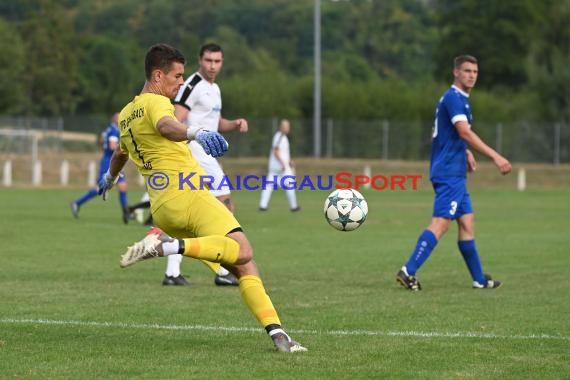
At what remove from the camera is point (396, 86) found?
64812mm

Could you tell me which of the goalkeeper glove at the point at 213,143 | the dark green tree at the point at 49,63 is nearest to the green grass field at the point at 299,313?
the goalkeeper glove at the point at 213,143

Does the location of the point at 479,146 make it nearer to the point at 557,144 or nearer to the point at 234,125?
the point at 234,125

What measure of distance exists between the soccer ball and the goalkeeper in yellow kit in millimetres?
2511

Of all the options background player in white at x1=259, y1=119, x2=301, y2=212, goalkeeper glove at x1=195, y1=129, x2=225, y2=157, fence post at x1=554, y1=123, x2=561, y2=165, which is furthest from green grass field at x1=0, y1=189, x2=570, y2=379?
fence post at x1=554, y1=123, x2=561, y2=165

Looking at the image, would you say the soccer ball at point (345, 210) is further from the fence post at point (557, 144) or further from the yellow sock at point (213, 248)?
the fence post at point (557, 144)

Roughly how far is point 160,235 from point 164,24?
10923 cm

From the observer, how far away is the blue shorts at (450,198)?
1206cm

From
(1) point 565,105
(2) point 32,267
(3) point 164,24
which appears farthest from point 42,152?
(3) point 164,24

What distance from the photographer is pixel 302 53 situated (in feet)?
379

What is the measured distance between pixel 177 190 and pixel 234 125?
11.4 feet

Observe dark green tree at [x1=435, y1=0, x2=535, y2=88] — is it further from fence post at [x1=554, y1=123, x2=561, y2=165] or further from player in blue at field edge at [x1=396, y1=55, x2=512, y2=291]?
player in blue at field edge at [x1=396, y1=55, x2=512, y2=291]

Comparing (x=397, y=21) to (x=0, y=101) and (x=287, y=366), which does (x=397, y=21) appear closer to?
(x=0, y=101)

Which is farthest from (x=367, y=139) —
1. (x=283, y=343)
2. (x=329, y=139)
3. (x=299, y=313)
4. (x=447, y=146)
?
(x=283, y=343)

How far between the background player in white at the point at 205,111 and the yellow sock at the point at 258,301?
402 centimetres
